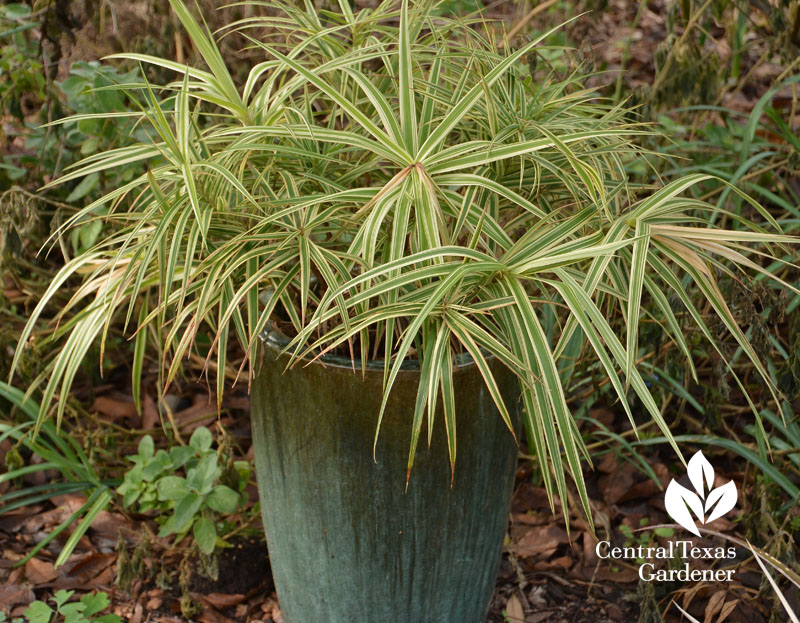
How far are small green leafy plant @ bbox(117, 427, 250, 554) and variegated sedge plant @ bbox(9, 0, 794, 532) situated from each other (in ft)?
1.12

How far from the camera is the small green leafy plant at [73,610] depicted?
169 centimetres

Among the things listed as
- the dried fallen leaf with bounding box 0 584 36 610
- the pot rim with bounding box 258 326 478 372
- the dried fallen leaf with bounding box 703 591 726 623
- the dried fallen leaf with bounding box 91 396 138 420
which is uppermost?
the pot rim with bounding box 258 326 478 372

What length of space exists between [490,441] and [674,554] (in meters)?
0.60

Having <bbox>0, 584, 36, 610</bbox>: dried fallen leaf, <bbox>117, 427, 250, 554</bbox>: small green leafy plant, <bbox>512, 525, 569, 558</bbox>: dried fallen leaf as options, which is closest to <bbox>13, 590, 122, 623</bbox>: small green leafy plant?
<bbox>0, 584, 36, 610</bbox>: dried fallen leaf

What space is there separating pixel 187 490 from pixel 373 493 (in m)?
0.53

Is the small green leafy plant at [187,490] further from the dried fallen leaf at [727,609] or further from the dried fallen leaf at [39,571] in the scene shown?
the dried fallen leaf at [727,609]

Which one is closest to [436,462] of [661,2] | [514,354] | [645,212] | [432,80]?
[514,354]

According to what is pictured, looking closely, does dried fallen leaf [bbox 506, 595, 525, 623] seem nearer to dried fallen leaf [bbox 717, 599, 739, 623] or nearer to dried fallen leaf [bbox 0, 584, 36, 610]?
dried fallen leaf [bbox 717, 599, 739, 623]

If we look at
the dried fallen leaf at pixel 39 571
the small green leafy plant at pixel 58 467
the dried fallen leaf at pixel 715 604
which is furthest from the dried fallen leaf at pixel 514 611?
the dried fallen leaf at pixel 39 571

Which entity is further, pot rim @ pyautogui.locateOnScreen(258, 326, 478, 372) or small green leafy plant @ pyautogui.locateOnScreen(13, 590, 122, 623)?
small green leafy plant @ pyautogui.locateOnScreen(13, 590, 122, 623)

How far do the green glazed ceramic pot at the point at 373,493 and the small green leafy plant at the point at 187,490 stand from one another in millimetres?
190

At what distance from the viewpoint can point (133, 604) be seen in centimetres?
190

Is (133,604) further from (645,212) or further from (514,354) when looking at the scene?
(645,212)

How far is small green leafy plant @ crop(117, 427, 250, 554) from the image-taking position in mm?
1767
